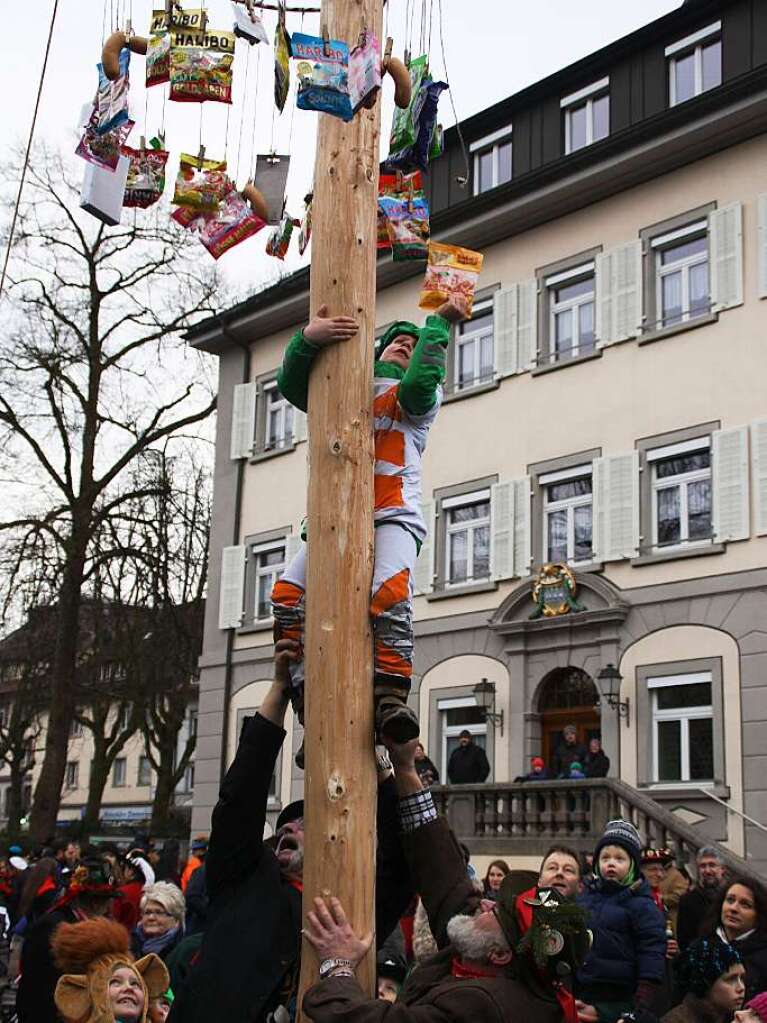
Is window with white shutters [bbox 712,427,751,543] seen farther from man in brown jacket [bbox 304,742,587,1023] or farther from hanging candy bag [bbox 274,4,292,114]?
man in brown jacket [bbox 304,742,587,1023]

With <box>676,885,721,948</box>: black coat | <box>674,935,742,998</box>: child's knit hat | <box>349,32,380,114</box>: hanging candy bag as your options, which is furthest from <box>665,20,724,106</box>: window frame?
<box>349,32,380,114</box>: hanging candy bag

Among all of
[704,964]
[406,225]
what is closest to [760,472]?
[704,964]

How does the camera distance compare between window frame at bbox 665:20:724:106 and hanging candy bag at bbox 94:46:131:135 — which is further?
window frame at bbox 665:20:724:106

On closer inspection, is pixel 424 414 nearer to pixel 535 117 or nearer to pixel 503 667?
pixel 503 667

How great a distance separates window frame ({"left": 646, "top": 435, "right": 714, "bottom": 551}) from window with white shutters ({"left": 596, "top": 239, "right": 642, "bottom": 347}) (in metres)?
1.95

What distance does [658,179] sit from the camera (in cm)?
2119

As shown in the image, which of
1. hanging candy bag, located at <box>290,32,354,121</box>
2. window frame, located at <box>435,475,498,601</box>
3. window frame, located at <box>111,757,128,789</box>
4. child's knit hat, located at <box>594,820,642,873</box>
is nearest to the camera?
hanging candy bag, located at <box>290,32,354,121</box>

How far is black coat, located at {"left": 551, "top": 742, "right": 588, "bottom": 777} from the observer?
19156 mm

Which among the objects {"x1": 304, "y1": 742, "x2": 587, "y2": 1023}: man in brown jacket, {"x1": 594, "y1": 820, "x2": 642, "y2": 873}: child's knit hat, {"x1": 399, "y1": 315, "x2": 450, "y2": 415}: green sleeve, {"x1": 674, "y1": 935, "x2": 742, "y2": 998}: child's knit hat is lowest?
{"x1": 674, "y1": 935, "x2": 742, "y2": 998}: child's knit hat

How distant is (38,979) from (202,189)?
12.2 feet

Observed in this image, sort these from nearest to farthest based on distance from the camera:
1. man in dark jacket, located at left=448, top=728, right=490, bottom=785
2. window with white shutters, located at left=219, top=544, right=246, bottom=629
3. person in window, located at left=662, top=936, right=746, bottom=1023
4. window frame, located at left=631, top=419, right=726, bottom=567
Answer: person in window, located at left=662, top=936, right=746, bottom=1023 < window frame, located at left=631, top=419, right=726, bottom=567 < man in dark jacket, located at left=448, top=728, right=490, bottom=785 < window with white shutters, located at left=219, top=544, right=246, bottom=629

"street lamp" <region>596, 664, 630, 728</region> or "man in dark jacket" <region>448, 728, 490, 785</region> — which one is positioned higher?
"street lamp" <region>596, 664, 630, 728</region>

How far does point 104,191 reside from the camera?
5.80m

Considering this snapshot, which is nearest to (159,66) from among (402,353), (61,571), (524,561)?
(402,353)
